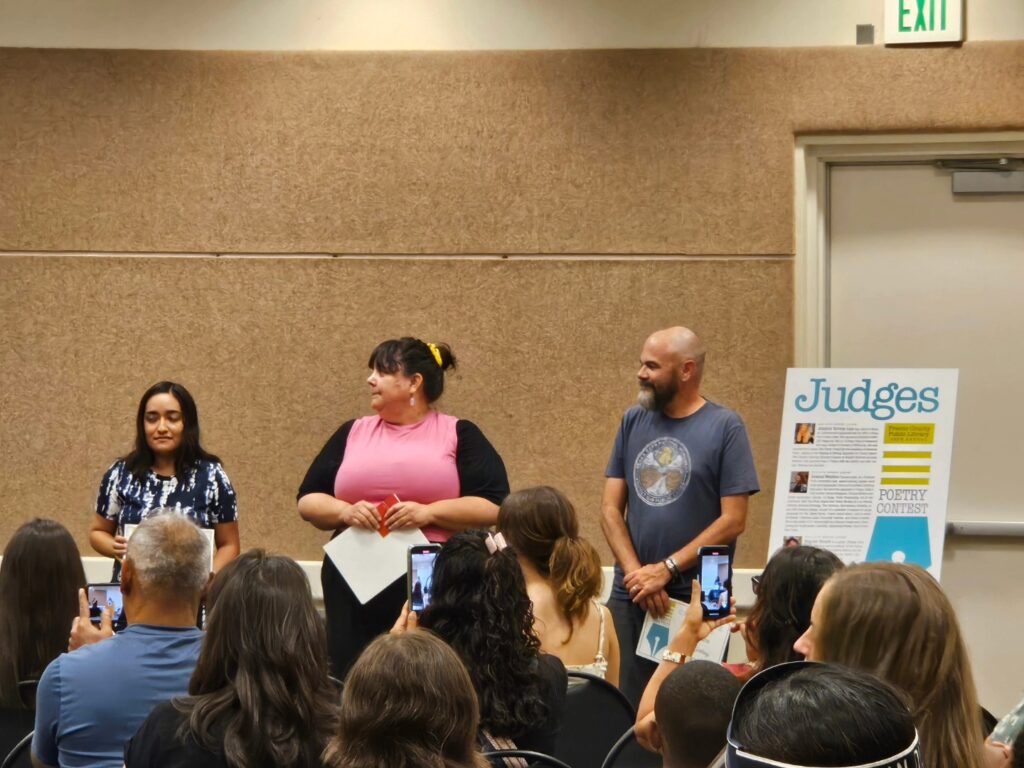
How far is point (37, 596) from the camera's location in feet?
9.97

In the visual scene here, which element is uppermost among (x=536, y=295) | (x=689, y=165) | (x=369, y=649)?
(x=689, y=165)

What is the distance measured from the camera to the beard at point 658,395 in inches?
168

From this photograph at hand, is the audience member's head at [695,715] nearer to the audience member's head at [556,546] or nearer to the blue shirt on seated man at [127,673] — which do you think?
the blue shirt on seated man at [127,673]

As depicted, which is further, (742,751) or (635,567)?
(635,567)

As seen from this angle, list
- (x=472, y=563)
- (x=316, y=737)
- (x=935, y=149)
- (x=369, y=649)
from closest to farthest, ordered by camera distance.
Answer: (x=369, y=649), (x=316, y=737), (x=472, y=563), (x=935, y=149)

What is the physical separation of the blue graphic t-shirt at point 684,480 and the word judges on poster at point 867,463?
36 cm

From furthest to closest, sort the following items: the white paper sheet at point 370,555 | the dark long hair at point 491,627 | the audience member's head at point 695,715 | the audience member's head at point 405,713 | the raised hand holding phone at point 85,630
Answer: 1. the white paper sheet at point 370,555
2. the raised hand holding phone at point 85,630
3. the dark long hair at point 491,627
4. the audience member's head at point 695,715
5. the audience member's head at point 405,713

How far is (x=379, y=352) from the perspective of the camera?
4215 millimetres

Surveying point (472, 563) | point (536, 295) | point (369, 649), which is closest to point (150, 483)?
point (536, 295)

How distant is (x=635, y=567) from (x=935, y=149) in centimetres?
208

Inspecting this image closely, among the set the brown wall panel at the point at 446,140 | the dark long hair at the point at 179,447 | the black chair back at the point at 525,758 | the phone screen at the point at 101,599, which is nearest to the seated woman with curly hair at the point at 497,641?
the black chair back at the point at 525,758

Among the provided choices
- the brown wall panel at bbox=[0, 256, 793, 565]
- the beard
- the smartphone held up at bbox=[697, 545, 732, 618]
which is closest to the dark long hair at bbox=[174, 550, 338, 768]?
the smartphone held up at bbox=[697, 545, 732, 618]

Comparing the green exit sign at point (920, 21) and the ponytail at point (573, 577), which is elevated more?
the green exit sign at point (920, 21)

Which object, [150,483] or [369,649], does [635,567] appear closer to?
[150,483]
